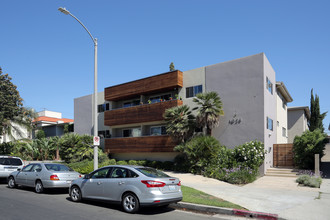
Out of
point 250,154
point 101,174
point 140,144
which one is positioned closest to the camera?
point 101,174

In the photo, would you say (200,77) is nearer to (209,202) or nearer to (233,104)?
(233,104)

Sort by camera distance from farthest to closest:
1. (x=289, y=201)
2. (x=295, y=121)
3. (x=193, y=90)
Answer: (x=295, y=121)
(x=193, y=90)
(x=289, y=201)

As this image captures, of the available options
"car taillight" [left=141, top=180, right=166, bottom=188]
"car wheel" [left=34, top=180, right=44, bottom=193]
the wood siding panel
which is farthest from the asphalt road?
the wood siding panel

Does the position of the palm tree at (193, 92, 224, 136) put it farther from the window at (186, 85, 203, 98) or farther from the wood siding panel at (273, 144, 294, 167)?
the wood siding panel at (273, 144, 294, 167)

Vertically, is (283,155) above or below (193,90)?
below

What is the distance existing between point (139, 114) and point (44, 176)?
42.6 feet

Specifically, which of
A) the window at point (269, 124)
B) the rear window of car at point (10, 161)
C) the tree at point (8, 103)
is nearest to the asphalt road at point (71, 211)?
the rear window of car at point (10, 161)

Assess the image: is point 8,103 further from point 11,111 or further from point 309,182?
point 309,182

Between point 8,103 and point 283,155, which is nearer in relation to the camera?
point 283,155

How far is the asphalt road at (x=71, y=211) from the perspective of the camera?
782 cm

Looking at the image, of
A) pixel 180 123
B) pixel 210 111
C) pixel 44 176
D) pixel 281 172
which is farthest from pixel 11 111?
pixel 281 172

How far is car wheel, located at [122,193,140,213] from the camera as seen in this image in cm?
828

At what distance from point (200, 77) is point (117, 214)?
1546cm

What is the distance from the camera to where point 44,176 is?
12.0 meters
